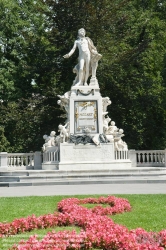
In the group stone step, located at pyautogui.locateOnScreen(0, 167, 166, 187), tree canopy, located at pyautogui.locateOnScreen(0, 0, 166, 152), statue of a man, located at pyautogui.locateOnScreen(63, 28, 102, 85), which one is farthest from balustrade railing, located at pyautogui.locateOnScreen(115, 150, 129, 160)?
tree canopy, located at pyautogui.locateOnScreen(0, 0, 166, 152)

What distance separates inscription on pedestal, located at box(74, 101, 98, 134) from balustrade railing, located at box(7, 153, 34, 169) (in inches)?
158

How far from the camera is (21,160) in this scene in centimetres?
2141

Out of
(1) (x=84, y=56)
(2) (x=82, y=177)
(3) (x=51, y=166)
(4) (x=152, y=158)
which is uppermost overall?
(1) (x=84, y=56)

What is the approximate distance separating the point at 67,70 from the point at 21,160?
10224 mm

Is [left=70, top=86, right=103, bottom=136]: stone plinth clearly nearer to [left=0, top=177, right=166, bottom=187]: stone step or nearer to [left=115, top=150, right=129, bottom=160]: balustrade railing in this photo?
[left=115, top=150, right=129, bottom=160]: balustrade railing

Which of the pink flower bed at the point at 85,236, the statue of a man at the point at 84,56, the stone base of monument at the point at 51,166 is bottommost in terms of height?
the pink flower bed at the point at 85,236

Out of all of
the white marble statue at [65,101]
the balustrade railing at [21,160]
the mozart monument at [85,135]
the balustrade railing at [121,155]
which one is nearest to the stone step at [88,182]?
the mozart monument at [85,135]

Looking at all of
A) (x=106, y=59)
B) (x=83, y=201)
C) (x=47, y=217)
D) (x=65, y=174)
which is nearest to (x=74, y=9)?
(x=106, y=59)

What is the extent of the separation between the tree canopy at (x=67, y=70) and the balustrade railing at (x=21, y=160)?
5.45 metres

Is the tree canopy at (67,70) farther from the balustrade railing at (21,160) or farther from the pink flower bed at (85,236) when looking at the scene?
the pink flower bed at (85,236)

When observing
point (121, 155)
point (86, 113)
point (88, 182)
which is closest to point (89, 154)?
point (121, 155)

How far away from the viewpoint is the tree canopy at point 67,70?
1104 inches

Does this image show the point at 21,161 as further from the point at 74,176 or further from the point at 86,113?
the point at 74,176

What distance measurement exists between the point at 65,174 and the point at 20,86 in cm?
1473
